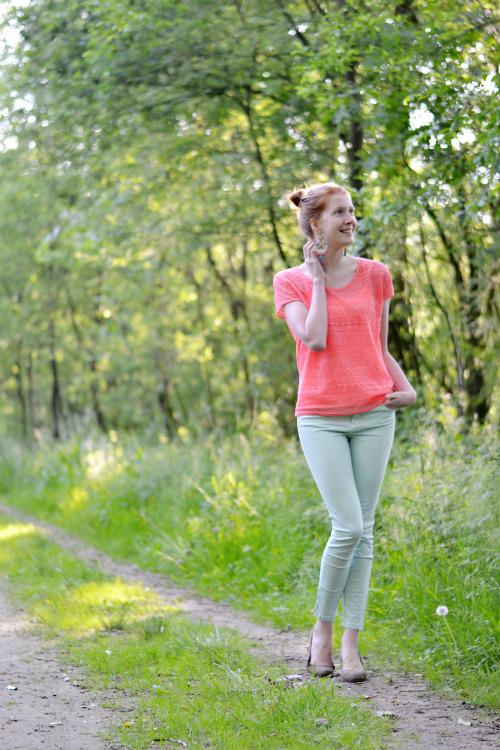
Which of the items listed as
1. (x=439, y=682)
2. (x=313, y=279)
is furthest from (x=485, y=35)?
(x=439, y=682)

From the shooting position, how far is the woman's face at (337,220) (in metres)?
4.41

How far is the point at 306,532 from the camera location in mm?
7023

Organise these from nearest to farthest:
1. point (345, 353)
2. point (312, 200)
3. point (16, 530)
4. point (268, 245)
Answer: point (345, 353) → point (312, 200) → point (16, 530) → point (268, 245)

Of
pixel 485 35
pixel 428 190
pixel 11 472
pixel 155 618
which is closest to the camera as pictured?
pixel 155 618

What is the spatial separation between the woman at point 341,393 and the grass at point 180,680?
44cm

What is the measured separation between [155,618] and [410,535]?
5.42 ft

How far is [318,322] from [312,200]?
624 millimetres

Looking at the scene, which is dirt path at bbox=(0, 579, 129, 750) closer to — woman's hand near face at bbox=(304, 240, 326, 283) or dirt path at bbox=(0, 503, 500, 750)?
dirt path at bbox=(0, 503, 500, 750)

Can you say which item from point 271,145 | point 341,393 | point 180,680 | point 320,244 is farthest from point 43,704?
point 271,145

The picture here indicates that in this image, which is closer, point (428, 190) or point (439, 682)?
point (439, 682)

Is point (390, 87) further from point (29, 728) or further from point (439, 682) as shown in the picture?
point (29, 728)

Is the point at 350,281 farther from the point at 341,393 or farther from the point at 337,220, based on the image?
the point at 341,393

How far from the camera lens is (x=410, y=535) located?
5711 millimetres

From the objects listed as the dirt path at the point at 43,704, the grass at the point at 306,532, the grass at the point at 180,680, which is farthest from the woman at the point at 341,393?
the dirt path at the point at 43,704
